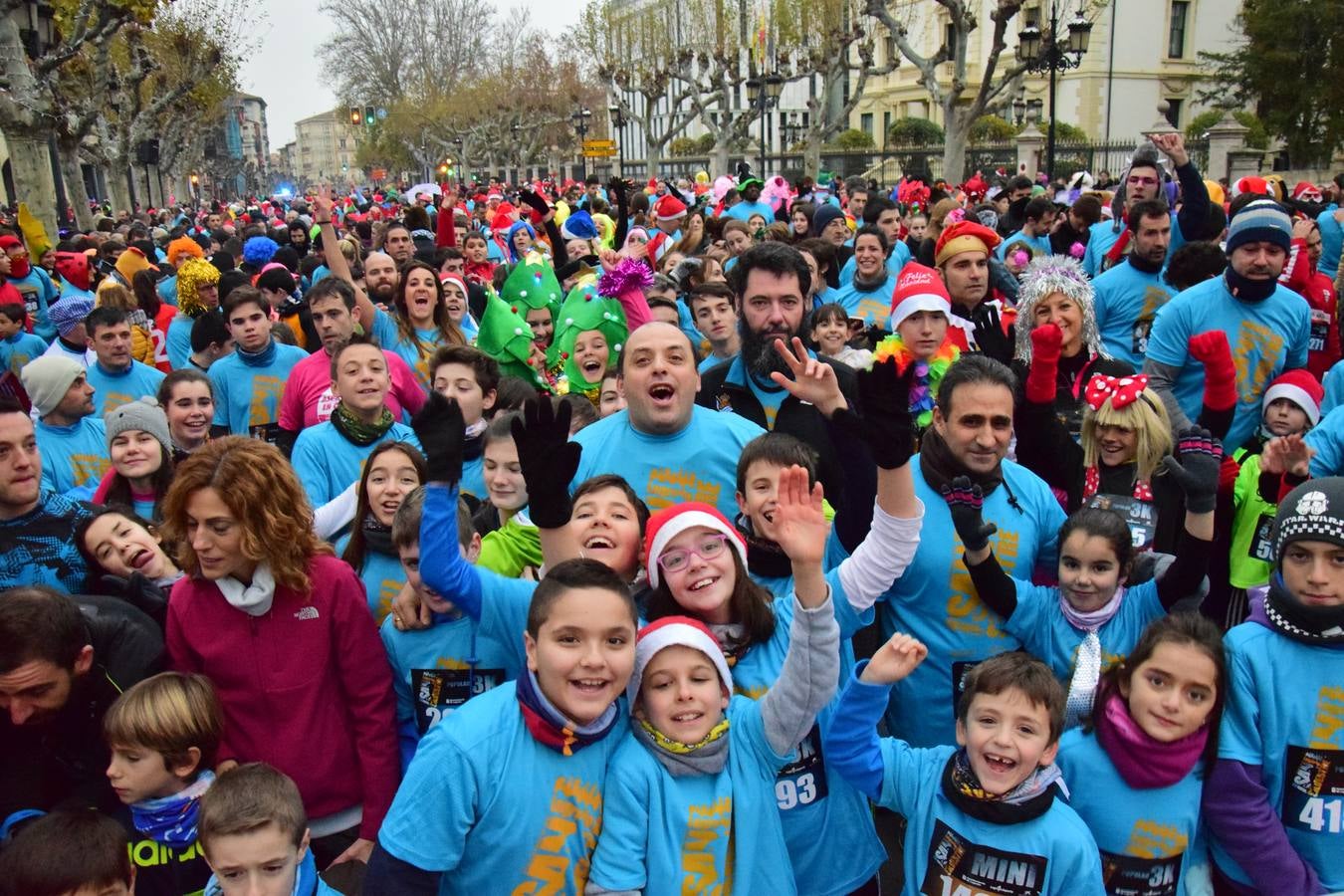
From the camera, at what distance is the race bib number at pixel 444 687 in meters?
3.13

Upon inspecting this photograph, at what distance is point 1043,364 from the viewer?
13.4 ft

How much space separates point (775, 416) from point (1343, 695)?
2.34 m

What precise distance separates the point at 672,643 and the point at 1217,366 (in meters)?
3.00

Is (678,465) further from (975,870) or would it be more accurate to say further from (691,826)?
(975,870)

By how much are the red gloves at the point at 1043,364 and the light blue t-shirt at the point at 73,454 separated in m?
4.33

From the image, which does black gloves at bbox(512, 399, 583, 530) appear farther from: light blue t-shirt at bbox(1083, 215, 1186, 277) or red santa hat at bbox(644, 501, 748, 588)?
light blue t-shirt at bbox(1083, 215, 1186, 277)

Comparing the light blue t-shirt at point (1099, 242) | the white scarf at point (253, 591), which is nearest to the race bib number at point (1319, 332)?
the light blue t-shirt at point (1099, 242)

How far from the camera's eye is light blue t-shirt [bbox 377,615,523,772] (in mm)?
3117

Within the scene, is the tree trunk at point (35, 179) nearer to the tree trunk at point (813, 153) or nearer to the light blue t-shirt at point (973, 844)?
the light blue t-shirt at point (973, 844)

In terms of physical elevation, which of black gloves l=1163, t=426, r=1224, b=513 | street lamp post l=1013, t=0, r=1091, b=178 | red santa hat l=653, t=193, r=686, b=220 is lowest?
black gloves l=1163, t=426, r=1224, b=513

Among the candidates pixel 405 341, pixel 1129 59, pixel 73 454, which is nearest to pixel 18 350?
pixel 73 454

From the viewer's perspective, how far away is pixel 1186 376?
5277mm

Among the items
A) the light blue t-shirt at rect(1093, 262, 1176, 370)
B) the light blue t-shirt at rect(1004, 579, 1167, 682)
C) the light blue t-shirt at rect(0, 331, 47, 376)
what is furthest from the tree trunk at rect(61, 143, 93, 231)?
the light blue t-shirt at rect(1004, 579, 1167, 682)

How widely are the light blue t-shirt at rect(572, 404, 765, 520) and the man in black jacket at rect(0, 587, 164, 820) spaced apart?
1613 mm
